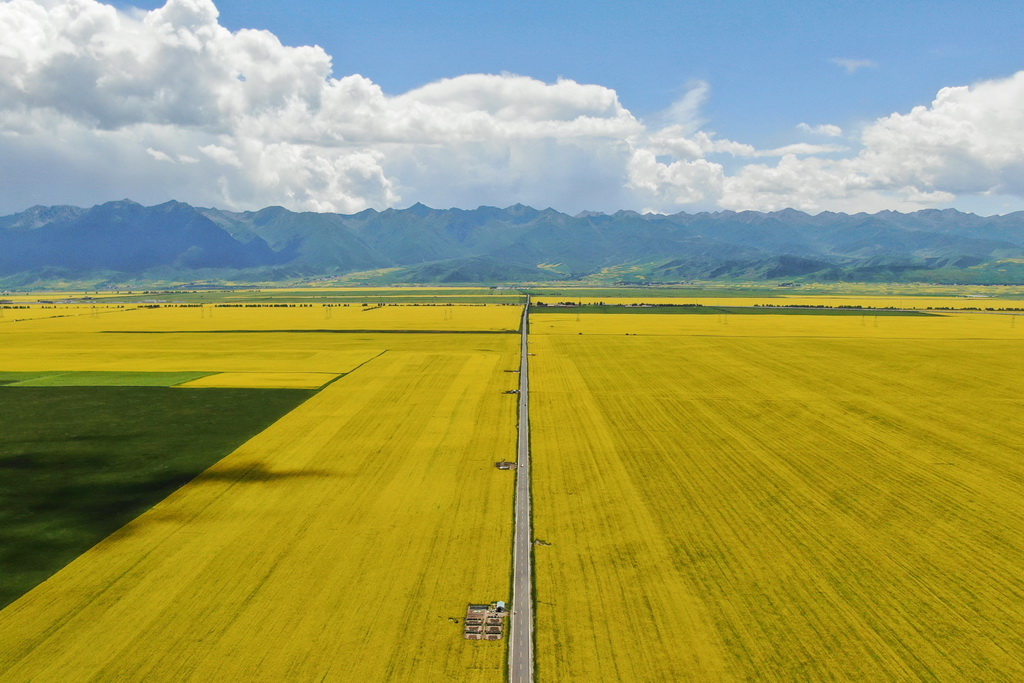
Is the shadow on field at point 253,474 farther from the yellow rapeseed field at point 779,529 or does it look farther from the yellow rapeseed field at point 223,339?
the yellow rapeseed field at point 223,339

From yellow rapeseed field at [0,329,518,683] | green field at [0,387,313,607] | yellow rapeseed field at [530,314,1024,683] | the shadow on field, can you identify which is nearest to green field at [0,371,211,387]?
green field at [0,387,313,607]

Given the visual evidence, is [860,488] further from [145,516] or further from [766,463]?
[145,516]

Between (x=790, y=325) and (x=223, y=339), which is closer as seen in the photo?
(x=223, y=339)

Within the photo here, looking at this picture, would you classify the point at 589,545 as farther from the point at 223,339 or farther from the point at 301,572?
the point at 223,339

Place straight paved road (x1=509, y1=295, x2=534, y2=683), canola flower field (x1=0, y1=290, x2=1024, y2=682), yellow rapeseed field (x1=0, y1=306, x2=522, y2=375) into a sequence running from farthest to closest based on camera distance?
yellow rapeseed field (x1=0, y1=306, x2=522, y2=375), canola flower field (x1=0, y1=290, x2=1024, y2=682), straight paved road (x1=509, y1=295, x2=534, y2=683)

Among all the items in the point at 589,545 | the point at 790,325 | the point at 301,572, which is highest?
the point at 790,325

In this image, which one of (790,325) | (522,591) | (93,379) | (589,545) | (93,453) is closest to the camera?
(522,591)

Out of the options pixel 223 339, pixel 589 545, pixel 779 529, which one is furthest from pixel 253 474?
pixel 223 339

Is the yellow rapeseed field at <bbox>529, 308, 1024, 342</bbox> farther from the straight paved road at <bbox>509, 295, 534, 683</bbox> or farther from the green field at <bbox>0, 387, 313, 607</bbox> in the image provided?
the straight paved road at <bbox>509, 295, 534, 683</bbox>

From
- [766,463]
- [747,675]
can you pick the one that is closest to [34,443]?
[747,675]
